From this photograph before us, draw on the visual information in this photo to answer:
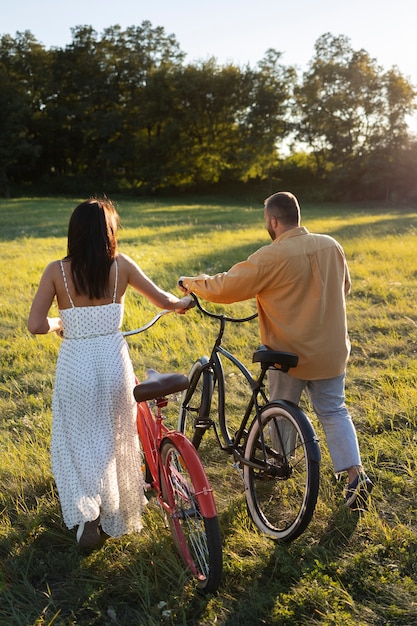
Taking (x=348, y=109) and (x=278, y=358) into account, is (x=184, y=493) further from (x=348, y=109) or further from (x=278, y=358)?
(x=348, y=109)

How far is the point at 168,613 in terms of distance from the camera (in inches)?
115

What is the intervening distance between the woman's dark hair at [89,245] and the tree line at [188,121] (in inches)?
1803

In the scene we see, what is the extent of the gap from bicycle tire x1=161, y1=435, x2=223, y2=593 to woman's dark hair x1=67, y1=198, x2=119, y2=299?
95cm

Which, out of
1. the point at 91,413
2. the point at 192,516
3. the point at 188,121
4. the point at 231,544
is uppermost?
the point at 188,121

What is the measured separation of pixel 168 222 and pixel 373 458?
20635 mm

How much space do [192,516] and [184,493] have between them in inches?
4.8

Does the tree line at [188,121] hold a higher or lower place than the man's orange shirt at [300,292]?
higher

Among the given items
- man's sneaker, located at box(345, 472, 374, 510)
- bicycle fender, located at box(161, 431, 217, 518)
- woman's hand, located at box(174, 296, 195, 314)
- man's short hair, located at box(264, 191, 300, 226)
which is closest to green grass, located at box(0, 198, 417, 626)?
man's sneaker, located at box(345, 472, 374, 510)

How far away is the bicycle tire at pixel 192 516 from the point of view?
9.34 feet

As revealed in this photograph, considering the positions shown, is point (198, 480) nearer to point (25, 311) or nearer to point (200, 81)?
point (25, 311)

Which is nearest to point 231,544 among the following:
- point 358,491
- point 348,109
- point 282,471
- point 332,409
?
point 282,471

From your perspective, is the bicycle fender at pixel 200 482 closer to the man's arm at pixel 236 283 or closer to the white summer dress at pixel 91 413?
the white summer dress at pixel 91 413

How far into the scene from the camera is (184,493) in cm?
313

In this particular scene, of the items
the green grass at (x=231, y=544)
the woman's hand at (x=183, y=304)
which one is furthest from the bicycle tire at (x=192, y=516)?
the woman's hand at (x=183, y=304)
